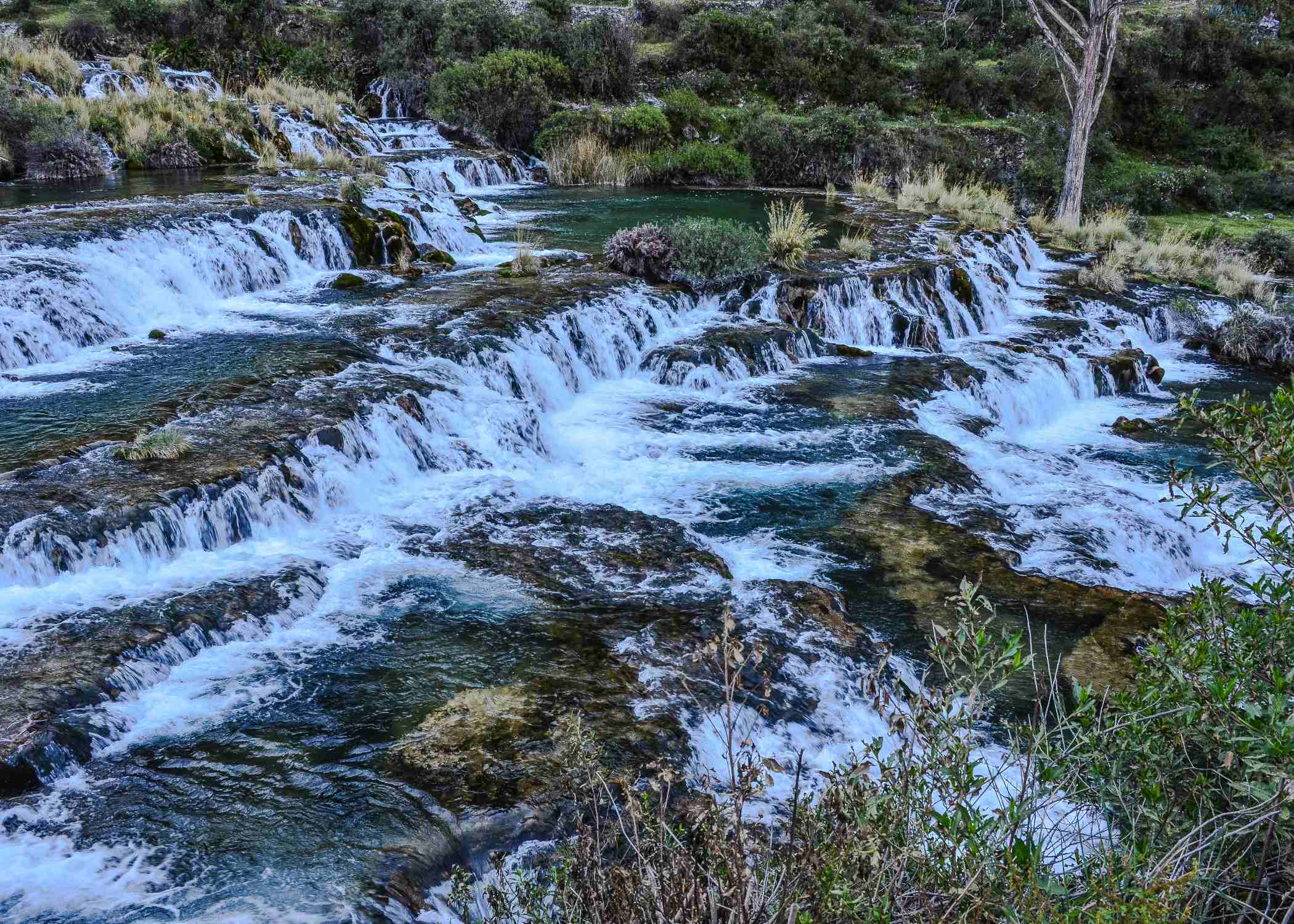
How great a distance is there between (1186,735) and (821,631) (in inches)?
149

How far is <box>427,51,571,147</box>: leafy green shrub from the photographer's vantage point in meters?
26.9

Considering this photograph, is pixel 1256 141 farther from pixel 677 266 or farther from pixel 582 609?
pixel 582 609

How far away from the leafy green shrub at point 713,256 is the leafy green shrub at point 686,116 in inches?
588

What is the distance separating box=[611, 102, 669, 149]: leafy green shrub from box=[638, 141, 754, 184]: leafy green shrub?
795mm

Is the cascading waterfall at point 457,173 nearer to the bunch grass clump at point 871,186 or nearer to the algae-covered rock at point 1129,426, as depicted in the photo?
the bunch grass clump at point 871,186

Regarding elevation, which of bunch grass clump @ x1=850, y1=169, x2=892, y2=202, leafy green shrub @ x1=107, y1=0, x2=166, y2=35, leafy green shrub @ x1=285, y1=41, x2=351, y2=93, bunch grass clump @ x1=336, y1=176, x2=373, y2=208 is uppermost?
leafy green shrub @ x1=107, y1=0, x2=166, y2=35

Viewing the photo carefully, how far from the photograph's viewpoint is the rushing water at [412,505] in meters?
4.99

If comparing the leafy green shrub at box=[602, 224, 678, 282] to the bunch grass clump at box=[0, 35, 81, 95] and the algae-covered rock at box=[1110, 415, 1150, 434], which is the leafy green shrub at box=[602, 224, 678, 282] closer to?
the algae-covered rock at box=[1110, 415, 1150, 434]

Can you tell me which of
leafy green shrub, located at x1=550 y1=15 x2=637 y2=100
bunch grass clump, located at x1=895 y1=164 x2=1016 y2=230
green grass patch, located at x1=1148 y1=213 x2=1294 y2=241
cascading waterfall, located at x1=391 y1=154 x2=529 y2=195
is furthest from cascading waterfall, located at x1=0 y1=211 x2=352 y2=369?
green grass patch, located at x1=1148 y1=213 x2=1294 y2=241

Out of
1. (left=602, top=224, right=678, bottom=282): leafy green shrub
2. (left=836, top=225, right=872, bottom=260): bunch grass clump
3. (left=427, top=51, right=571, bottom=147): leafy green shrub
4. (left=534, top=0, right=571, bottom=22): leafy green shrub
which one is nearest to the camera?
(left=602, top=224, right=678, bottom=282): leafy green shrub

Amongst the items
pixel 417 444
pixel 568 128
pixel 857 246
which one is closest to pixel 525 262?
pixel 417 444

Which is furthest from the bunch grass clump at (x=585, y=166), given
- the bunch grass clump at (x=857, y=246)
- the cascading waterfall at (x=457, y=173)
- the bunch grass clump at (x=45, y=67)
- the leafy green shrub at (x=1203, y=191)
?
the leafy green shrub at (x=1203, y=191)

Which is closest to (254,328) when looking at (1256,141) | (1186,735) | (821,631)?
(821,631)

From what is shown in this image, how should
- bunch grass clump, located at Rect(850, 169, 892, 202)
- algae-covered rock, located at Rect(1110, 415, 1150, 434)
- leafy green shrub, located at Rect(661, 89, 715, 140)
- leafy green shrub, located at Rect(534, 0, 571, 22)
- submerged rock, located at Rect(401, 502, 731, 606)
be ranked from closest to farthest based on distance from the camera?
submerged rock, located at Rect(401, 502, 731, 606)
algae-covered rock, located at Rect(1110, 415, 1150, 434)
bunch grass clump, located at Rect(850, 169, 892, 202)
leafy green shrub, located at Rect(661, 89, 715, 140)
leafy green shrub, located at Rect(534, 0, 571, 22)
